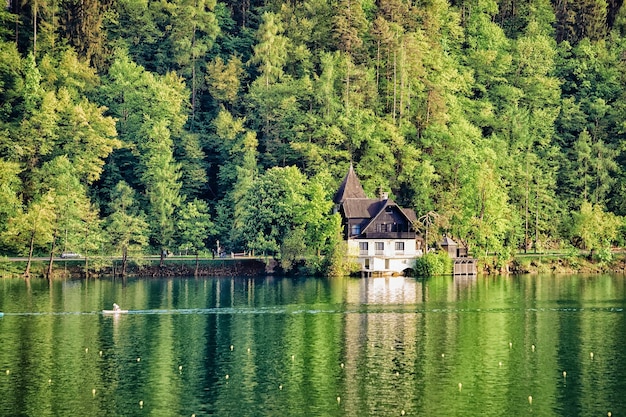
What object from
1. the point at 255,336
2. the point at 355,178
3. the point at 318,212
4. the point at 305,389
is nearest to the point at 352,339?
the point at 255,336

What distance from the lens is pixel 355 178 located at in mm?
118875

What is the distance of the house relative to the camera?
10900cm

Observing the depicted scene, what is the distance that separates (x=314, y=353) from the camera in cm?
5519

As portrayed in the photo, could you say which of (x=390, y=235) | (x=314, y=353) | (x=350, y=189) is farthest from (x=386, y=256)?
(x=314, y=353)

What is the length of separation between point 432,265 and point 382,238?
6.00 metres

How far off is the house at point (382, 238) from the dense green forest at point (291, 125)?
3299 millimetres

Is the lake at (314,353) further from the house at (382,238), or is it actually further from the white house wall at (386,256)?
the house at (382,238)

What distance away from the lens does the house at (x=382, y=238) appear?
358ft

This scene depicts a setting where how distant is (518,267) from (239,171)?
3259 cm

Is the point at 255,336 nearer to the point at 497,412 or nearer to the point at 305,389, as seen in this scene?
the point at 305,389

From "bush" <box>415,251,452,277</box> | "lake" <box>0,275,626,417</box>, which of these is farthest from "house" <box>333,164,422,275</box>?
"lake" <box>0,275,626,417</box>

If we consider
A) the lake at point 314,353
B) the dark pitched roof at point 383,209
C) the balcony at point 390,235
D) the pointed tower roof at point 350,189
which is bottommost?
the lake at point 314,353

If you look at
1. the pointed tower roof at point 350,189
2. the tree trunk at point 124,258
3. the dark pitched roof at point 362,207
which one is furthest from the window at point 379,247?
the tree trunk at point 124,258

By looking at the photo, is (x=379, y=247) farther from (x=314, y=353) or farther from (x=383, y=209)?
(x=314, y=353)
